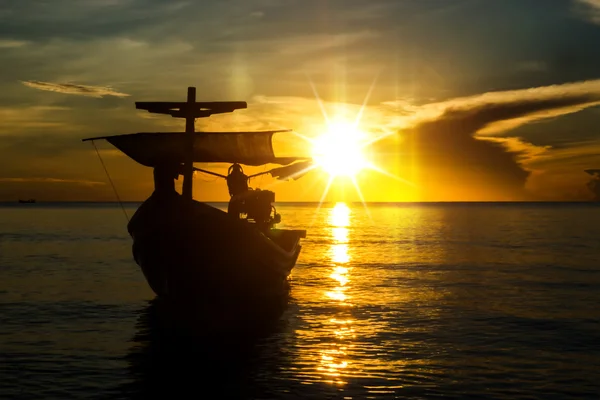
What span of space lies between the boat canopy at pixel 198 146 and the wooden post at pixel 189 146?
7.1 inches

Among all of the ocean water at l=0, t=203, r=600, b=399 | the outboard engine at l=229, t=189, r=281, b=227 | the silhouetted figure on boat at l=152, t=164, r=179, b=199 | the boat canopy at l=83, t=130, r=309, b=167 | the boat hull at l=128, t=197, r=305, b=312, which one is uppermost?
the boat canopy at l=83, t=130, r=309, b=167

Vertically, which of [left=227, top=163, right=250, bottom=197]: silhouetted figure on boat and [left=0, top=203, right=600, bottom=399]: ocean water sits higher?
[left=227, top=163, right=250, bottom=197]: silhouetted figure on boat

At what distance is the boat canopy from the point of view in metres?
25.7

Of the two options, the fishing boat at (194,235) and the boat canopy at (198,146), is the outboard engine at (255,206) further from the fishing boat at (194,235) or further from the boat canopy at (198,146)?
the boat canopy at (198,146)

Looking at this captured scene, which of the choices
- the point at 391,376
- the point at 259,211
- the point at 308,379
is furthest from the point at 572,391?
the point at 259,211

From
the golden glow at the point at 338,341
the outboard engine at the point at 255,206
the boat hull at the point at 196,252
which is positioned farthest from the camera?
the outboard engine at the point at 255,206

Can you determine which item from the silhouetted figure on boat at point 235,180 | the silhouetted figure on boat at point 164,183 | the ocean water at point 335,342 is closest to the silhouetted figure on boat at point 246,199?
the silhouetted figure on boat at point 235,180

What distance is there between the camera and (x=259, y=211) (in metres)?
29.0

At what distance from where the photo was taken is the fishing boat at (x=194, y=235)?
22.4m

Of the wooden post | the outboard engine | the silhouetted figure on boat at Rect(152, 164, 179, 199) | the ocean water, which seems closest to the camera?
the ocean water

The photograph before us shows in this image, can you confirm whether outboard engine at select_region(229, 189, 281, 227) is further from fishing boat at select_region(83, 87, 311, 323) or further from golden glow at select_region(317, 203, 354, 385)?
golden glow at select_region(317, 203, 354, 385)

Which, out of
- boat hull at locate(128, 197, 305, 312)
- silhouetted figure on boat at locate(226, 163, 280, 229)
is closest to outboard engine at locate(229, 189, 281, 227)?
silhouetted figure on boat at locate(226, 163, 280, 229)

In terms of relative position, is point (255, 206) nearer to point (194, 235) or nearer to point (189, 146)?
point (189, 146)

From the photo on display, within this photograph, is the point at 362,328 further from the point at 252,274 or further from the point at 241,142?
the point at 241,142
